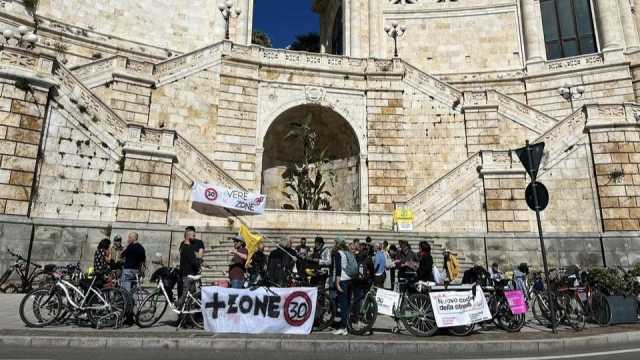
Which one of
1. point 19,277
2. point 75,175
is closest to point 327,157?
point 75,175

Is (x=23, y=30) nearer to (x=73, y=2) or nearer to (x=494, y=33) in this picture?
(x=73, y=2)

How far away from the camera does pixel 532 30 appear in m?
30.4

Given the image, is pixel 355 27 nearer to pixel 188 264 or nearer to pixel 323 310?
pixel 188 264

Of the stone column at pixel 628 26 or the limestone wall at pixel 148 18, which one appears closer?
the limestone wall at pixel 148 18

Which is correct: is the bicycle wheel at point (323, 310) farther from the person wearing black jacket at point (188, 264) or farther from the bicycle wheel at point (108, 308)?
the bicycle wheel at point (108, 308)

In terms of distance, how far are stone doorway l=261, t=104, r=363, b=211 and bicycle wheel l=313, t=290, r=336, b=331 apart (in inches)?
610

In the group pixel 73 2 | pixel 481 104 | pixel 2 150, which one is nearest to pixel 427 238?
pixel 481 104

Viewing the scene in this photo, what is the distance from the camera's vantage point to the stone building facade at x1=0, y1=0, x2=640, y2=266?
1558 cm

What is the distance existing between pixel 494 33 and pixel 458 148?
13.2m

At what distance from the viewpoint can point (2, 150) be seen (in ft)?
46.2

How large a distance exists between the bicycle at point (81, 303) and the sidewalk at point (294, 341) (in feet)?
0.90

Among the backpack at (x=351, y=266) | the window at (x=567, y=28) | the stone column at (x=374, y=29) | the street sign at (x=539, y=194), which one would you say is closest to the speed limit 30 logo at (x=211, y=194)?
the backpack at (x=351, y=266)

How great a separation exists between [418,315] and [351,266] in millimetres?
1654

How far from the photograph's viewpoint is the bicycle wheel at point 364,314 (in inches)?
317
